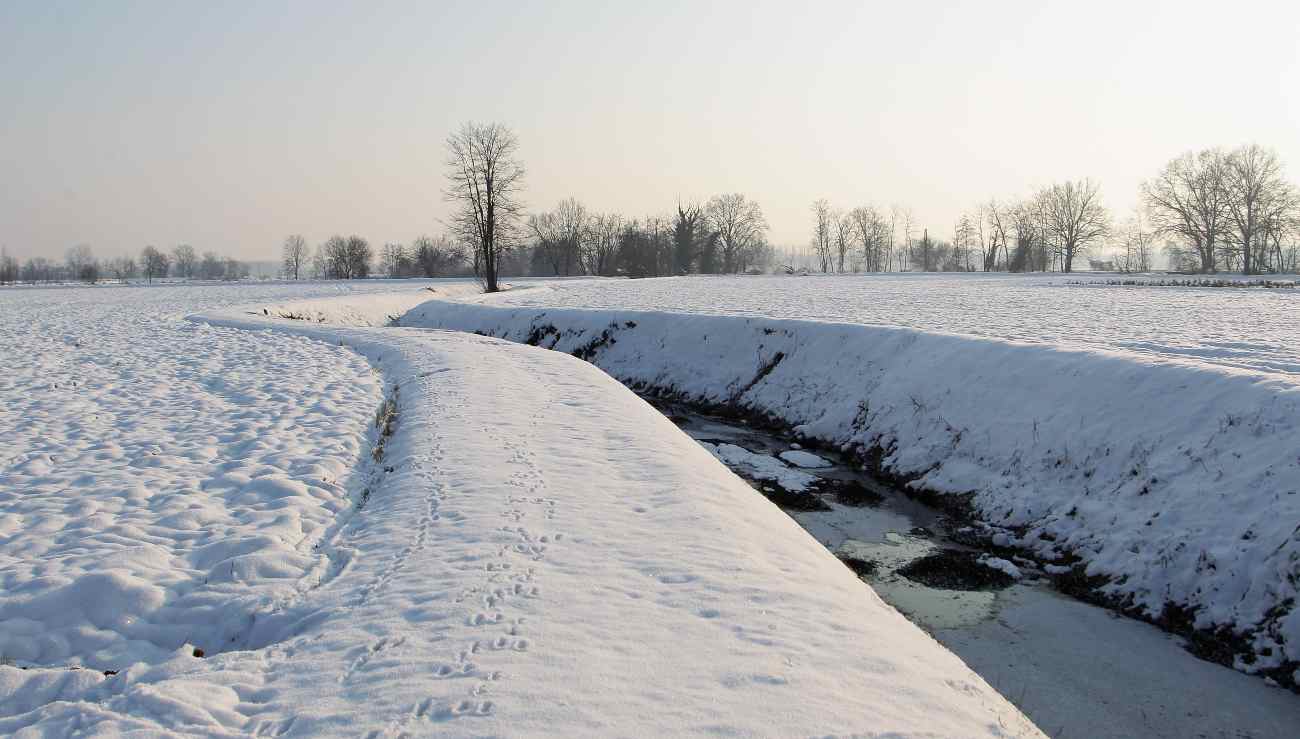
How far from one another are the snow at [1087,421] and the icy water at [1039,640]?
1.61 feet

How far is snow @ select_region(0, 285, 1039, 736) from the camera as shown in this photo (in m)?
3.90

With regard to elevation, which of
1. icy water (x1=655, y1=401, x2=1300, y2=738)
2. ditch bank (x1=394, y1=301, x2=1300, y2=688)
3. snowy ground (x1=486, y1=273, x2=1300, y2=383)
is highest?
snowy ground (x1=486, y1=273, x2=1300, y2=383)

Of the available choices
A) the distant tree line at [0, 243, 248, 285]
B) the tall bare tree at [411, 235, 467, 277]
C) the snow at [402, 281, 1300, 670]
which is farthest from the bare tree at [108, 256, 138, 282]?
the snow at [402, 281, 1300, 670]

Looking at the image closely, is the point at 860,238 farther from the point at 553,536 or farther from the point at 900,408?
the point at 553,536

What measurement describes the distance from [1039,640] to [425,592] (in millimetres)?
5484

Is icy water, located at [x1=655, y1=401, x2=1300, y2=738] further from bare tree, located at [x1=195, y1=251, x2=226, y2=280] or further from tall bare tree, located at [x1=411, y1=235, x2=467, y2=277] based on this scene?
bare tree, located at [x1=195, y1=251, x2=226, y2=280]

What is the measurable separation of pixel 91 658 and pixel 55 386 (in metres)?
10.8

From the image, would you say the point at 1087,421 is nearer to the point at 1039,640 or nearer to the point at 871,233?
the point at 1039,640

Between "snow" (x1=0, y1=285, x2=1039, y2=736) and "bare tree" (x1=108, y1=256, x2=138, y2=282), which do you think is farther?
"bare tree" (x1=108, y1=256, x2=138, y2=282)

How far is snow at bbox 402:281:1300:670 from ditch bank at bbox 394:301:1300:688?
0.9 inches

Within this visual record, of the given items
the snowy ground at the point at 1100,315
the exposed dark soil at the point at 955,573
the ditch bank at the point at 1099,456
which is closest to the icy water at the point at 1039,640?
the exposed dark soil at the point at 955,573

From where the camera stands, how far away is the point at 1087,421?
9.80m

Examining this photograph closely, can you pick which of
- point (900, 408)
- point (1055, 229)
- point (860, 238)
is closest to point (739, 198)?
point (860, 238)

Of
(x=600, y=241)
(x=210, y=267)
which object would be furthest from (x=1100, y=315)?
(x=210, y=267)
